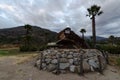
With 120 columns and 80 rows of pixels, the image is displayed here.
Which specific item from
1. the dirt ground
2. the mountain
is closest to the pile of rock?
the dirt ground

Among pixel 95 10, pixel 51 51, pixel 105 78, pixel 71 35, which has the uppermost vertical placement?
pixel 95 10

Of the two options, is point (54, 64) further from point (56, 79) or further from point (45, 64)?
point (56, 79)

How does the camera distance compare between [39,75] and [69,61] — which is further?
[69,61]

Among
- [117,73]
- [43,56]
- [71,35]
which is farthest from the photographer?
[71,35]

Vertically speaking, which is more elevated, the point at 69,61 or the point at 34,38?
the point at 34,38

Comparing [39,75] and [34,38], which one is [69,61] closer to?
[39,75]

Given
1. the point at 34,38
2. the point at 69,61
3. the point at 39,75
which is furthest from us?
the point at 34,38

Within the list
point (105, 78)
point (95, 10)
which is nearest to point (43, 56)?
point (105, 78)

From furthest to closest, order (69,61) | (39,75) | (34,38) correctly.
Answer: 1. (34,38)
2. (69,61)
3. (39,75)

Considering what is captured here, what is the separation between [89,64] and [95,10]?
20.7 m

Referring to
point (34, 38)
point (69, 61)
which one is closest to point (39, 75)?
point (69, 61)

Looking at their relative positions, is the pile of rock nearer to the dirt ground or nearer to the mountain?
the dirt ground

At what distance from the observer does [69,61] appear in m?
17.0

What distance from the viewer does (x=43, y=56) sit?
1819 cm
